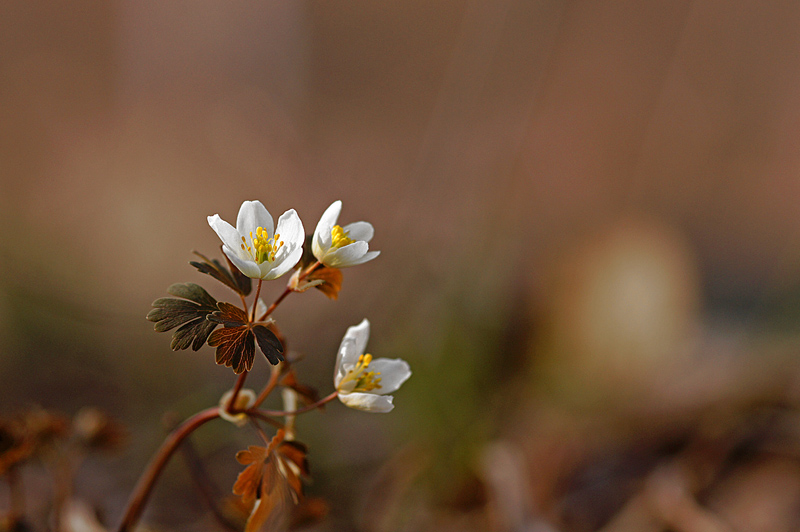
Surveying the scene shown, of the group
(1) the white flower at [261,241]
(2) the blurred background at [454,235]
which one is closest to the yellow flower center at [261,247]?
(1) the white flower at [261,241]

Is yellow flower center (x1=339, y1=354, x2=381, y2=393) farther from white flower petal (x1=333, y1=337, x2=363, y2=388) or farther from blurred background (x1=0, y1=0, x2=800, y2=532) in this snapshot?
blurred background (x1=0, y1=0, x2=800, y2=532)

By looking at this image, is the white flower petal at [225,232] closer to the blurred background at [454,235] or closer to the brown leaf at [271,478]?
the brown leaf at [271,478]

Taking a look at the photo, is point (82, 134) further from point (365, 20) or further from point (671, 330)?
point (671, 330)

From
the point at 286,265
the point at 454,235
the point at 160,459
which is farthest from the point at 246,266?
the point at 454,235

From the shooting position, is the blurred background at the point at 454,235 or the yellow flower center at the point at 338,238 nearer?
the yellow flower center at the point at 338,238

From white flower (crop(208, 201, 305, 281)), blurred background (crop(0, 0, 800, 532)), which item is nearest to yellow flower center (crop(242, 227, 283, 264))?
white flower (crop(208, 201, 305, 281))

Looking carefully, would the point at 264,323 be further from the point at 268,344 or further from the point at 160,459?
the point at 160,459

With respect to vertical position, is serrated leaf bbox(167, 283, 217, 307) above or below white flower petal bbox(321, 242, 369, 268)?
below

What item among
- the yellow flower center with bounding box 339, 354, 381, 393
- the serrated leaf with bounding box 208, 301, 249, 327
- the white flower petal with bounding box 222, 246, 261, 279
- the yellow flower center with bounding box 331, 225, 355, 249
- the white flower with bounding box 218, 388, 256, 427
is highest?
the yellow flower center with bounding box 331, 225, 355, 249
